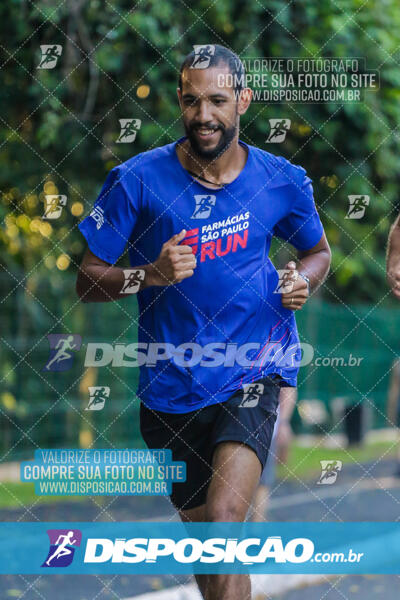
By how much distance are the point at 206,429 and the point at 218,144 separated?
3.51 feet

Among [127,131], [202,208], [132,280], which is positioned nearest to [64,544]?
[132,280]

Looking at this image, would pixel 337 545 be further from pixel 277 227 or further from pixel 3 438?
pixel 3 438

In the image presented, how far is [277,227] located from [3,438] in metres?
6.69

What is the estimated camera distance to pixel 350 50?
308 inches

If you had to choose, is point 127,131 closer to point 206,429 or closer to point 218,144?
point 218,144

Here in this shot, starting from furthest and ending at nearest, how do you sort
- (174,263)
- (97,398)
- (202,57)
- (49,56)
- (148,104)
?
(148,104) → (49,56) → (97,398) → (202,57) → (174,263)

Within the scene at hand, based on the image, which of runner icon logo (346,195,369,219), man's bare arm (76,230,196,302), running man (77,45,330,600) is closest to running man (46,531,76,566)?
running man (77,45,330,600)

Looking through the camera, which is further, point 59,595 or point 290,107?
point 290,107

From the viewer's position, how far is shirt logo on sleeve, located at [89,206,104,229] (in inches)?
160

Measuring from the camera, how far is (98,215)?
409cm

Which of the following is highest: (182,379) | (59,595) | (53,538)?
(182,379)

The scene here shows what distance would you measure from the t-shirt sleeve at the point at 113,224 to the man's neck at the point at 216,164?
0.79 ft

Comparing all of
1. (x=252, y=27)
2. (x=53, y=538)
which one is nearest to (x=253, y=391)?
(x=53, y=538)

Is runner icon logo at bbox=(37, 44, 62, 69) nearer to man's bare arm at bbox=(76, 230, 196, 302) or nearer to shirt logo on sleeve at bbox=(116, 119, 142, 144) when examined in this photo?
shirt logo on sleeve at bbox=(116, 119, 142, 144)
